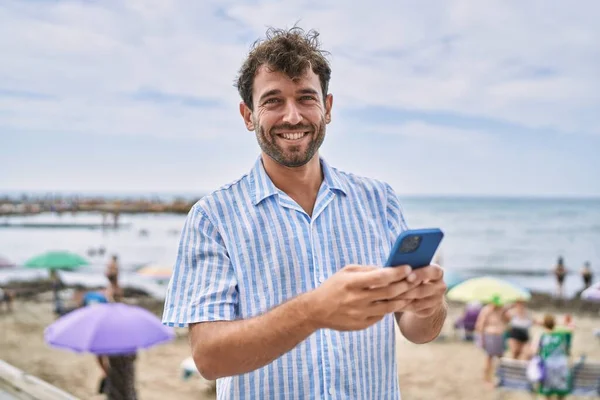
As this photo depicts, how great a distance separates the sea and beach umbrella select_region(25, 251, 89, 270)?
2770 mm

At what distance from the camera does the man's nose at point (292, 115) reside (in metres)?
1.21

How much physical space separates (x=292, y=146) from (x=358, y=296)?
0.45 metres

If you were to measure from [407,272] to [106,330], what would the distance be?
4998 mm

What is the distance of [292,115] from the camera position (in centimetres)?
121

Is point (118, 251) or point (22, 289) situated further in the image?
point (118, 251)

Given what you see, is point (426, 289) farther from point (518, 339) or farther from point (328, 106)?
point (518, 339)

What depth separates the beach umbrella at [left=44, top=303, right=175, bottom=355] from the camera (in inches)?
207

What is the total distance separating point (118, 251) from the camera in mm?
33469

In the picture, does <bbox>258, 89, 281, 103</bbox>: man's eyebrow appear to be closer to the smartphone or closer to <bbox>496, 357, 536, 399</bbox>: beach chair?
the smartphone

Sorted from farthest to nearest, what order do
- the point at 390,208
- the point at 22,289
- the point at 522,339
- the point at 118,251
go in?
the point at 118,251
the point at 22,289
the point at 522,339
the point at 390,208

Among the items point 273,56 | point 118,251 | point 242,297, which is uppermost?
point 273,56

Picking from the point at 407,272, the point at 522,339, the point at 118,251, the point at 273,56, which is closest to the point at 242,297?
the point at 407,272

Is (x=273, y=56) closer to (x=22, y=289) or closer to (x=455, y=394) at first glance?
(x=455, y=394)

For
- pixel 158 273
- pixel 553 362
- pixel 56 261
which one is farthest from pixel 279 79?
pixel 56 261
